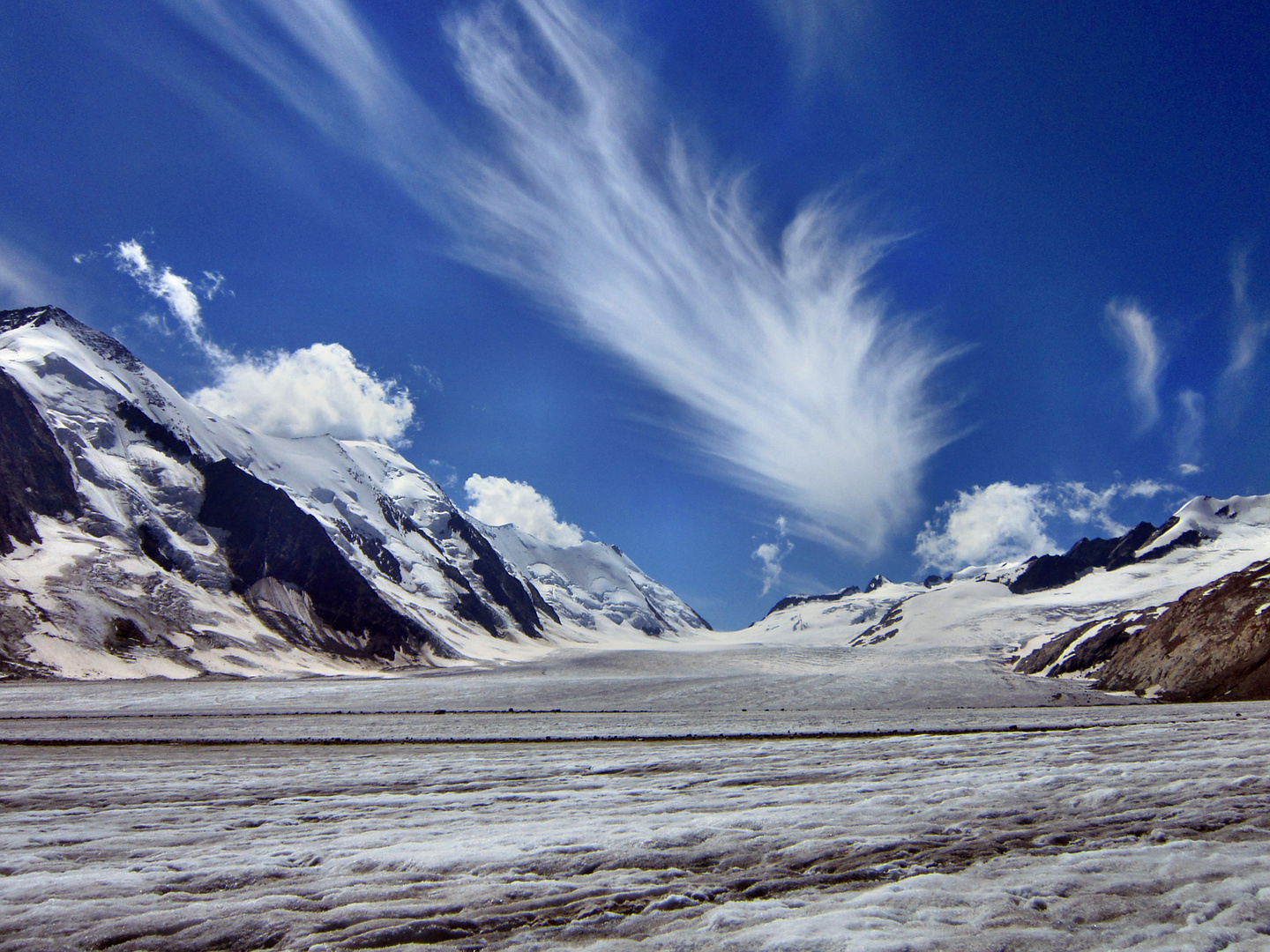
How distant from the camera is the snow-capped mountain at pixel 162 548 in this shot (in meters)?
69.2

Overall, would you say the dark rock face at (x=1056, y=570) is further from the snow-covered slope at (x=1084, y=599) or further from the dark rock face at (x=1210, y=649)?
the dark rock face at (x=1210, y=649)

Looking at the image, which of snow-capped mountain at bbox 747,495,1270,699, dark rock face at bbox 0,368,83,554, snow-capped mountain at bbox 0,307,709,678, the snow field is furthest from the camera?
dark rock face at bbox 0,368,83,554

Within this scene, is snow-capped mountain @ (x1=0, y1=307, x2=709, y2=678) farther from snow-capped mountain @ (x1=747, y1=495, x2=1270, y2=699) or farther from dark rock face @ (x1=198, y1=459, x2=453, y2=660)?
snow-capped mountain @ (x1=747, y1=495, x2=1270, y2=699)

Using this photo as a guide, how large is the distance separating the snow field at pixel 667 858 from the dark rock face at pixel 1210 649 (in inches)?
1254

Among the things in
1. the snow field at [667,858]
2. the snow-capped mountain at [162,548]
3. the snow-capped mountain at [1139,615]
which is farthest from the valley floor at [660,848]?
the snow-capped mountain at [162,548]

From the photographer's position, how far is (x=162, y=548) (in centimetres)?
9231

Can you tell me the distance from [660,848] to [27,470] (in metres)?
108

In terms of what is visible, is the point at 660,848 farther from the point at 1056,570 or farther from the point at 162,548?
the point at 1056,570

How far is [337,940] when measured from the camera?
15.1ft

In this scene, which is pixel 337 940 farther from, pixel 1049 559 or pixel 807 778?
pixel 1049 559

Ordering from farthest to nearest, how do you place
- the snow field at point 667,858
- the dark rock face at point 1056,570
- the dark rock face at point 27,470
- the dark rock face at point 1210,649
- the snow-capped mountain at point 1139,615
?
the dark rock face at point 1056,570, the dark rock face at point 27,470, the snow-capped mountain at point 1139,615, the dark rock face at point 1210,649, the snow field at point 667,858

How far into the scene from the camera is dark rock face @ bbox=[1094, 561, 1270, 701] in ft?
115

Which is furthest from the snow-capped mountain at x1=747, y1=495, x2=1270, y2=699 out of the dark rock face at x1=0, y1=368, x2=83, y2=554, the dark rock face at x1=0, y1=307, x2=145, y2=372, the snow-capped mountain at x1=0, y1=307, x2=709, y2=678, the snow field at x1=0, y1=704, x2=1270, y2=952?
the dark rock face at x1=0, y1=307, x2=145, y2=372

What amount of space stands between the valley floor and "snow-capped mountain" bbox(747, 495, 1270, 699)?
31.0m
